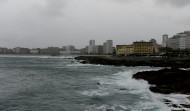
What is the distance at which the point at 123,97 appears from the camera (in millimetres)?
20891

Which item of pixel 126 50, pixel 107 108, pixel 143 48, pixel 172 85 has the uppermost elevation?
pixel 143 48

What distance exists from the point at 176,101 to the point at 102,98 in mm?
6514

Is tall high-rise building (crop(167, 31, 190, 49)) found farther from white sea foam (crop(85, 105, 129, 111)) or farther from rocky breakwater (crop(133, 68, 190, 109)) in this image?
white sea foam (crop(85, 105, 129, 111))

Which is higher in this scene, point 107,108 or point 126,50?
point 126,50

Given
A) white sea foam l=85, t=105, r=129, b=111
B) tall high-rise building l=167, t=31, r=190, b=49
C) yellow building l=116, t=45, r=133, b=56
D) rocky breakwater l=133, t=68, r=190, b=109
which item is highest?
tall high-rise building l=167, t=31, r=190, b=49

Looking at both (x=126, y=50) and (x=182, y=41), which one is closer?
(x=126, y=50)

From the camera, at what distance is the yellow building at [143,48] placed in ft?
476

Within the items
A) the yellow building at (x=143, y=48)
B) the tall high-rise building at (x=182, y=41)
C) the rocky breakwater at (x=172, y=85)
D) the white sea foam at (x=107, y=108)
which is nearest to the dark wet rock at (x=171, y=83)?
the rocky breakwater at (x=172, y=85)

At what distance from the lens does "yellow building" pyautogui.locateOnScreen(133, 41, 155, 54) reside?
5714 inches

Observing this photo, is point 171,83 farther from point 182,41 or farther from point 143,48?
point 182,41

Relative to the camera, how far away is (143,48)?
5768 inches

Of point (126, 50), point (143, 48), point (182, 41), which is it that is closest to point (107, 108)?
point (143, 48)

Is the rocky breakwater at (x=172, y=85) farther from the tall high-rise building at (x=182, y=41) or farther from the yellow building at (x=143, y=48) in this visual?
the tall high-rise building at (x=182, y=41)

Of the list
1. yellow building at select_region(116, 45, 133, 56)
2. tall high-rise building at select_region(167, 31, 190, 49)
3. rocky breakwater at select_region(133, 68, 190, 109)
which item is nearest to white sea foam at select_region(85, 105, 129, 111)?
rocky breakwater at select_region(133, 68, 190, 109)
